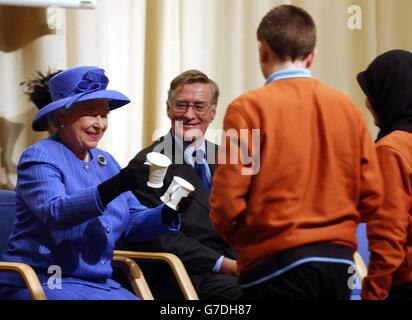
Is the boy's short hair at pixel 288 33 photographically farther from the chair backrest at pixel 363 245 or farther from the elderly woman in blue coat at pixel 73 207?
the chair backrest at pixel 363 245

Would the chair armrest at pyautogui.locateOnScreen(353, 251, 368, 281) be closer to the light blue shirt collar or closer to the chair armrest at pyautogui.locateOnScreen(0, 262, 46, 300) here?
the light blue shirt collar

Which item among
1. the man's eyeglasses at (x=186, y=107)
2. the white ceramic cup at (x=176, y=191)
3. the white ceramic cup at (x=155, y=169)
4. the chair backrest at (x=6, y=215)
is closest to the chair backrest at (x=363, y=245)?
the man's eyeglasses at (x=186, y=107)

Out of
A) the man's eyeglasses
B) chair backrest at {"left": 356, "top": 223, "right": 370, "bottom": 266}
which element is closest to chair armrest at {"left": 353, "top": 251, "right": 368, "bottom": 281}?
chair backrest at {"left": 356, "top": 223, "right": 370, "bottom": 266}

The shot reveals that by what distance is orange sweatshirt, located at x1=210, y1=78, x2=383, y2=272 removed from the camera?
216 cm

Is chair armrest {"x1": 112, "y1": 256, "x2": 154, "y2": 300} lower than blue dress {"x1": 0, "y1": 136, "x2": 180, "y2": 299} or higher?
lower

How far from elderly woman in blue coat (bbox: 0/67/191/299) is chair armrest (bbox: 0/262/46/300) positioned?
68 mm

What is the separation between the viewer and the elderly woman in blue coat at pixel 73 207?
2.63 meters

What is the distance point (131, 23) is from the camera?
Result: 411 centimetres

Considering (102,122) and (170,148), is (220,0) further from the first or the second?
(102,122)

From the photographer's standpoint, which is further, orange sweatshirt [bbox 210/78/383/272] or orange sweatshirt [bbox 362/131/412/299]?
orange sweatshirt [bbox 362/131/412/299]

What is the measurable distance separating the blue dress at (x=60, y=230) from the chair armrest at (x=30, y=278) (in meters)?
0.07

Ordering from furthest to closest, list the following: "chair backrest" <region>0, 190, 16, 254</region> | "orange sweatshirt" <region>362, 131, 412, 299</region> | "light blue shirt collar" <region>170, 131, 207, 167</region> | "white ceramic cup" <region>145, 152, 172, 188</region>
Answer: "light blue shirt collar" <region>170, 131, 207, 167</region>
"chair backrest" <region>0, 190, 16, 254</region>
"white ceramic cup" <region>145, 152, 172, 188</region>
"orange sweatshirt" <region>362, 131, 412, 299</region>
